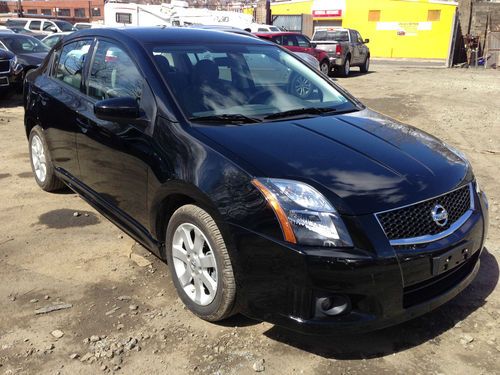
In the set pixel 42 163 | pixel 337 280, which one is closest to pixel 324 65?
pixel 42 163

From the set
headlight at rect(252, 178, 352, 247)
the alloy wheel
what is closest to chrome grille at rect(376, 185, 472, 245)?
headlight at rect(252, 178, 352, 247)

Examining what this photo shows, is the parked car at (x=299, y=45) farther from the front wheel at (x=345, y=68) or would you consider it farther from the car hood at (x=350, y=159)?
the car hood at (x=350, y=159)

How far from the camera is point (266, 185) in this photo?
2568 millimetres

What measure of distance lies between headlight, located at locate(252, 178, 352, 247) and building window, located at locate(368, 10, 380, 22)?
37.4 metres

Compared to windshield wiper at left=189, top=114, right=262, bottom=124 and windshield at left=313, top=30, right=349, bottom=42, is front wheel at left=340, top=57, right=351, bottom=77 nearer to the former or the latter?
windshield at left=313, top=30, right=349, bottom=42

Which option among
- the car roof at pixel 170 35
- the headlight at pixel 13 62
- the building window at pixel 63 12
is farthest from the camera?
the building window at pixel 63 12

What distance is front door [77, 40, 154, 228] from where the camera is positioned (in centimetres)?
332

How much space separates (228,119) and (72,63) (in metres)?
2.07

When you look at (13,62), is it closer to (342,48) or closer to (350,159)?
(350,159)

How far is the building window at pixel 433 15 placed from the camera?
113ft

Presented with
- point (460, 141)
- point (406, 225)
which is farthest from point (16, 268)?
point (460, 141)

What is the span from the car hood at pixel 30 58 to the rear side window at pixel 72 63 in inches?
317

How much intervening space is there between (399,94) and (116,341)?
471 inches

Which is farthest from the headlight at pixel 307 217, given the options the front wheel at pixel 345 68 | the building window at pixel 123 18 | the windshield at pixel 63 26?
the building window at pixel 123 18
